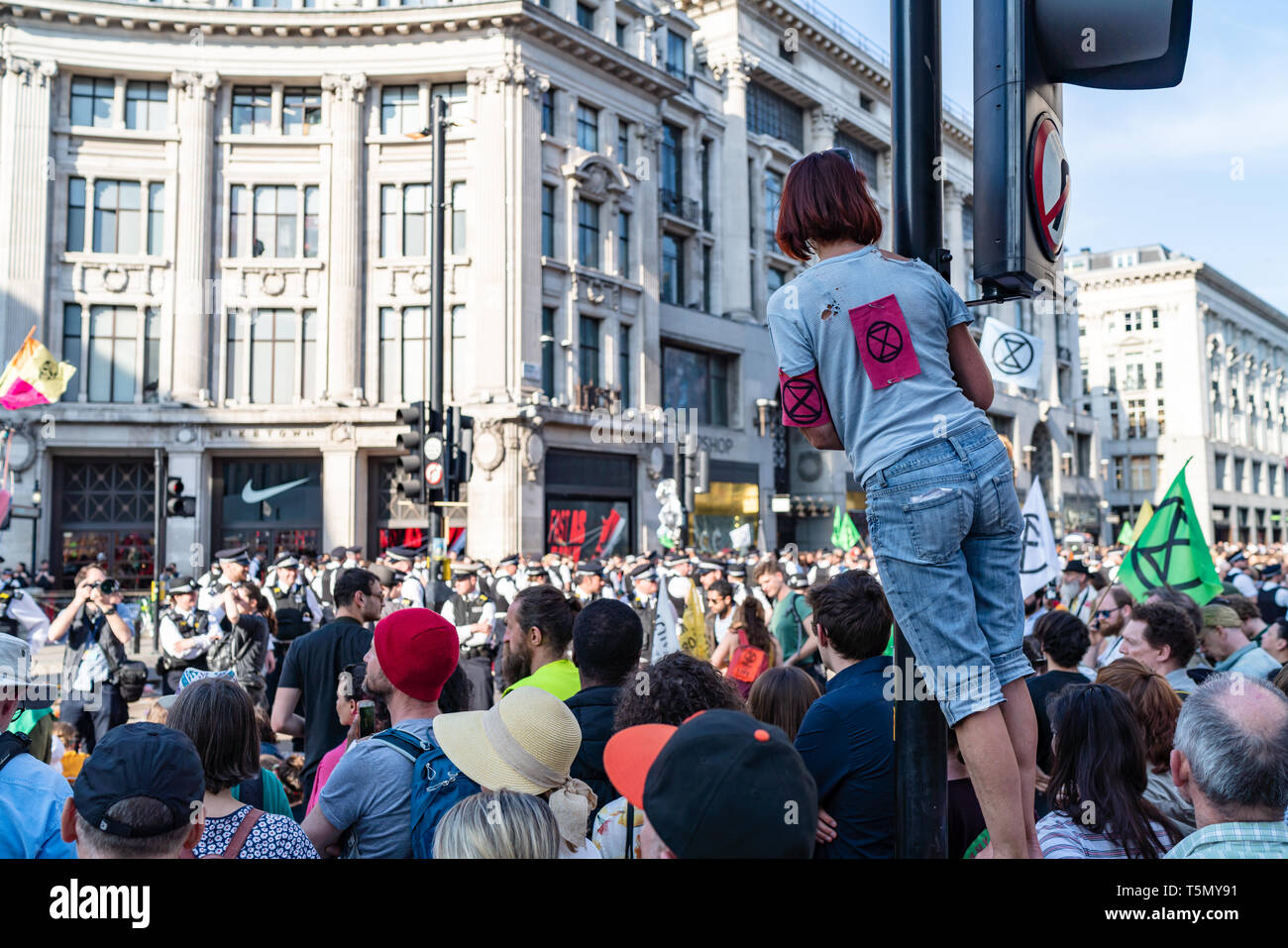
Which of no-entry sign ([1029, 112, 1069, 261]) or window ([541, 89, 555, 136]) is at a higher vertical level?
window ([541, 89, 555, 136])

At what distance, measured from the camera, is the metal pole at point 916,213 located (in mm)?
2277

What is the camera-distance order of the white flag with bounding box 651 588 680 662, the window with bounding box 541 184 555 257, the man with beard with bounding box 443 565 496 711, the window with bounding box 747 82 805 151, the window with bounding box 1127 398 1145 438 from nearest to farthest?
the white flag with bounding box 651 588 680 662, the man with beard with bounding box 443 565 496 711, the window with bounding box 541 184 555 257, the window with bounding box 747 82 805 151, the window with bounding box 1127 398 1145 438

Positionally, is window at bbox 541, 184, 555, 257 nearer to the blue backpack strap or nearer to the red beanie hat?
the red beanie hat

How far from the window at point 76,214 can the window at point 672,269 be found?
19.9 m

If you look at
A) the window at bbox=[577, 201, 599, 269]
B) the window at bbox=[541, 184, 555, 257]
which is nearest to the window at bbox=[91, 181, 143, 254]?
the window at bbox=[541, 184, 555, 257]

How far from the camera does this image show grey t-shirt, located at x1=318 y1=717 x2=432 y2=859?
363 cm

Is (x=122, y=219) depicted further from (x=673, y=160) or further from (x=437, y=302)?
(x=437, y=302)

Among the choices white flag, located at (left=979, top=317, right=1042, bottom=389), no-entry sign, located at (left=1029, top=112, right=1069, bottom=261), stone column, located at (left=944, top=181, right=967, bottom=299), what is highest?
stone column, located at (left=944, top=181, right=967, bottom=299)

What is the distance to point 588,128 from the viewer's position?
35.9 meters

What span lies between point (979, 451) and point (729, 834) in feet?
3.36

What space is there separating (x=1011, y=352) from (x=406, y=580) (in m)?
8.85

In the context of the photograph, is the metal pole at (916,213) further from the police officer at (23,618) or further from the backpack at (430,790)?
the police officer at (23,618)

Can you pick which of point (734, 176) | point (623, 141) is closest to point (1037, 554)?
point (623, 141)

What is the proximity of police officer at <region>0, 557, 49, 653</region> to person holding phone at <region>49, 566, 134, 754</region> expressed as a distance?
0.38 feet
